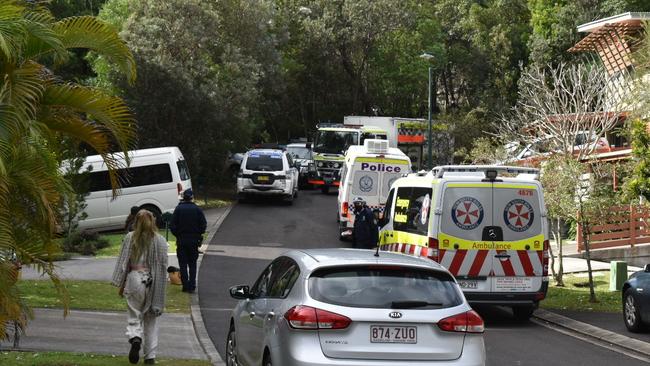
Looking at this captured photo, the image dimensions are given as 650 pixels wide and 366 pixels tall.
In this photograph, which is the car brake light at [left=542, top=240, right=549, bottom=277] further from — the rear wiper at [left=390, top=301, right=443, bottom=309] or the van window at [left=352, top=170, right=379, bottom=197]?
the van window at [left=352, top=170, right=379, bottom=197]

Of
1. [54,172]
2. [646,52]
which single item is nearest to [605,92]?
[646,52]

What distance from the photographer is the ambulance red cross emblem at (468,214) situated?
17766mm

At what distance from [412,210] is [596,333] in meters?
4.07

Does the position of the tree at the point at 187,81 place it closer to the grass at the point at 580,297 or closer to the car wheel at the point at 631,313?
the grass at the point at 580,297

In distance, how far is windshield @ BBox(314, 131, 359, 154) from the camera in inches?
1815

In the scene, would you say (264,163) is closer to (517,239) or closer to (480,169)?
(480,169)

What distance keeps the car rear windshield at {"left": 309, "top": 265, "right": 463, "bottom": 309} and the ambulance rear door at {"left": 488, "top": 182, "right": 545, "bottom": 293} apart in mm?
8537

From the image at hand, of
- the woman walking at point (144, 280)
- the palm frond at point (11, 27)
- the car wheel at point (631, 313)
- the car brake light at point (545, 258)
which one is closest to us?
the palm frond at point (11, 27)

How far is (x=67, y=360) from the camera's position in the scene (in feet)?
39.0

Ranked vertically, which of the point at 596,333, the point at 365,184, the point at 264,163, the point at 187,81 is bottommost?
the point at 596,333

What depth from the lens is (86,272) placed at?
73.4ft

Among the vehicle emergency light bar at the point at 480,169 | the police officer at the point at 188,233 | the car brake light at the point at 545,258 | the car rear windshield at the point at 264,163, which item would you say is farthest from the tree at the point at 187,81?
the car brake light at the point at 545,258

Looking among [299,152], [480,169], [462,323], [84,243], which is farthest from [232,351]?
[299,152]

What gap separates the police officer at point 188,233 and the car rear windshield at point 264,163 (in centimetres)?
2002
